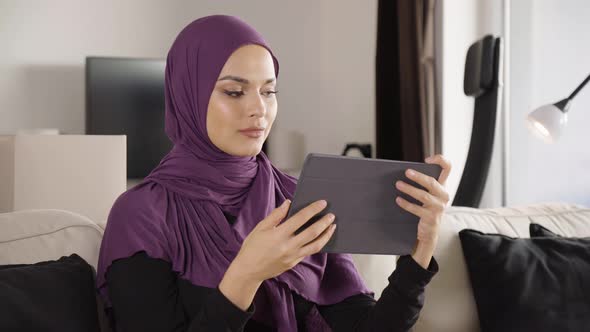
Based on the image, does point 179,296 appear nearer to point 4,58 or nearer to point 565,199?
point 565,199

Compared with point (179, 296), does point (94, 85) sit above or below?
above

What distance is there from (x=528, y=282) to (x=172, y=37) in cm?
430

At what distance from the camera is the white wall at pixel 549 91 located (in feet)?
10.3

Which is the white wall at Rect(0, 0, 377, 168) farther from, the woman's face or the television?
the woman's face

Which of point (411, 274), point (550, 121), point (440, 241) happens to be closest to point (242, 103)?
point (411, 274)

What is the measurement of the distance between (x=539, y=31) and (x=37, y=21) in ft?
11.2

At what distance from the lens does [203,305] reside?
1121mm

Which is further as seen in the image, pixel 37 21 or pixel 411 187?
pixel 37 21

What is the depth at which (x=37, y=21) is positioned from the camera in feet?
16.3

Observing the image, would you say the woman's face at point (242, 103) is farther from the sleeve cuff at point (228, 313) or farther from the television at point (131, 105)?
the television at point (131, 105)

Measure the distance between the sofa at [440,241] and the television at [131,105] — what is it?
11.2 ft

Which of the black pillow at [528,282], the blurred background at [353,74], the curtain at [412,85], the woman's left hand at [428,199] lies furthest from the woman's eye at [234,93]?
the curtain at [412,85]

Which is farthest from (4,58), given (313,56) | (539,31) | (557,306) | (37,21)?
(557,306)

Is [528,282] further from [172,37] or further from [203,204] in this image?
[172,37]
